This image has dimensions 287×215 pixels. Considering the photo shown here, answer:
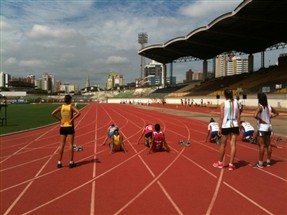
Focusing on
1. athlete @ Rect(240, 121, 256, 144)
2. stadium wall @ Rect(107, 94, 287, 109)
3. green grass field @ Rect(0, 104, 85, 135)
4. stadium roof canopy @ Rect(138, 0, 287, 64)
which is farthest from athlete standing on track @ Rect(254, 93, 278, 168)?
stadium roof canopy @ Rect(138, 0, 287, 64)

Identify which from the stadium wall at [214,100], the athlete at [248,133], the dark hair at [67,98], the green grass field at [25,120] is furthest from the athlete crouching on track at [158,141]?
the stadium wall at [214,100]

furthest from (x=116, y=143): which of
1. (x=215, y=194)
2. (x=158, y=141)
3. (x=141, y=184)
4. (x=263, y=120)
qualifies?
(x=215, y=194)

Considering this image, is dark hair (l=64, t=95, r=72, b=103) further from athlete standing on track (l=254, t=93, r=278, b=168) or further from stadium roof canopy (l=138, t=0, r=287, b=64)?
stadium roof canopy (l=138, t=0, r=287, b=64)

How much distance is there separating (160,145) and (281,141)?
189 inches

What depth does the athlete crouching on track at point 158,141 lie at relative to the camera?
9305 millimetres

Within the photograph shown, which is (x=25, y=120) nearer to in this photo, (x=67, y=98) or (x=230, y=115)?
(x=67, y=98)

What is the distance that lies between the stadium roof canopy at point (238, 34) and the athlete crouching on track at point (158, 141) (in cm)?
2889

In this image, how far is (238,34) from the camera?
47.3 m

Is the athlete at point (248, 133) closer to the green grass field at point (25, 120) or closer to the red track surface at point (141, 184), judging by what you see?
the red track surface at point (141, 184)

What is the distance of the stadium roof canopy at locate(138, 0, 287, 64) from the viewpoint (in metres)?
36.7

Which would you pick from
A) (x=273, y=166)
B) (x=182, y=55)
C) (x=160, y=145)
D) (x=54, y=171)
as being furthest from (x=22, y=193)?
(x=182, y=55)

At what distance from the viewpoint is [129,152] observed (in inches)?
376

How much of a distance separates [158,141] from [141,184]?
3.36m

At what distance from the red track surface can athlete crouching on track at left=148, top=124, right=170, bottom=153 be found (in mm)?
331
